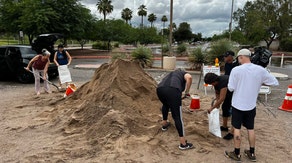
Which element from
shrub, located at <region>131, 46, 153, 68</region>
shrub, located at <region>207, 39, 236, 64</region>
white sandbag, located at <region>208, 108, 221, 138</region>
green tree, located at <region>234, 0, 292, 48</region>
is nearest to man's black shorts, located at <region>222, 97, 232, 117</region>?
white sandbag, located at <region>208, 108, 221, 138</region>

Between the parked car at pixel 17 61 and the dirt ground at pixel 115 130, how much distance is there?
→ 358 cm

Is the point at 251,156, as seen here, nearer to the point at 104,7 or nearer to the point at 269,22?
the point at 269,22

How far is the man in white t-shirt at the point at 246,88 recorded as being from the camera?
3713 millimetres

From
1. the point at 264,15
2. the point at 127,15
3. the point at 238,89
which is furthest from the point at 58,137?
the point at 127,15

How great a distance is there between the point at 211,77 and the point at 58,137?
2.92m

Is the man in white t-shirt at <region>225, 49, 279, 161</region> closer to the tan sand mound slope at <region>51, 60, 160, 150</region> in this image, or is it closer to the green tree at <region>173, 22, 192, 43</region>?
the tan sand mound slope at <region>51, 60, 160, 150</region>

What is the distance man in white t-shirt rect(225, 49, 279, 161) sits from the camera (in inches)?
146

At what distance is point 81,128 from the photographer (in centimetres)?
511

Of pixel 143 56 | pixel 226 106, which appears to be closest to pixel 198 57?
pixel 143 56

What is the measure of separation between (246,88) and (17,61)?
9277mm

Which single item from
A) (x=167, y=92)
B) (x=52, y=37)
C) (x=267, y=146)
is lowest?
(x=267, y=146)

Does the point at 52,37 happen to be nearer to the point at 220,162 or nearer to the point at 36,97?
the point at 36,97

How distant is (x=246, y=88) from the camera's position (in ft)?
12.2

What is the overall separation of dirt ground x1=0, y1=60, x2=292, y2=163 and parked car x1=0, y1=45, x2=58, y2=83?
358cm
